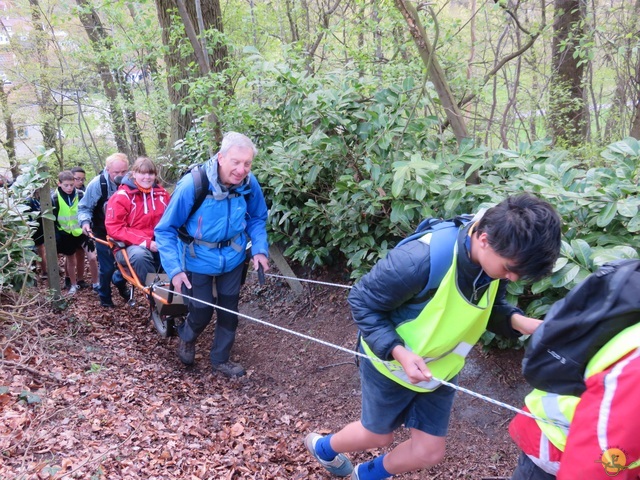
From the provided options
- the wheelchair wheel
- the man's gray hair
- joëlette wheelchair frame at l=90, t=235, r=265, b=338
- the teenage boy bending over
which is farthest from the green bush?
the teenage boy bending over

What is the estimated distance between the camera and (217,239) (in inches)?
171

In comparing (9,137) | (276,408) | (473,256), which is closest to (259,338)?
(276,408)

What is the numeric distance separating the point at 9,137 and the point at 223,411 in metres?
17.6

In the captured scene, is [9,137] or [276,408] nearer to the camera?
[276,408]

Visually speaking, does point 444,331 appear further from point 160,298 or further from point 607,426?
point 160,298

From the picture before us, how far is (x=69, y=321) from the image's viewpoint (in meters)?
5.46

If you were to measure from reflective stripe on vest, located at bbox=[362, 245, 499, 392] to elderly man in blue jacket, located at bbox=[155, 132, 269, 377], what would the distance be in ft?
7.09

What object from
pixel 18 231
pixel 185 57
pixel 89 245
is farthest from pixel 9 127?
pixel 18 231

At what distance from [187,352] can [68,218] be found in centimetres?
316

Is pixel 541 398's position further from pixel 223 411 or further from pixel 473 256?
pixel 223 411

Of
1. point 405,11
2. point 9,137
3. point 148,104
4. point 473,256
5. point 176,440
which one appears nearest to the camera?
point 473,256

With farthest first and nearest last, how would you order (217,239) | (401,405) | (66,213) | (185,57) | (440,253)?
(185,57) < (66,213) < (217,239) < (401,405) < (440,253)

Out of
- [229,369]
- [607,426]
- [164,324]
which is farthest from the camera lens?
[164,324]

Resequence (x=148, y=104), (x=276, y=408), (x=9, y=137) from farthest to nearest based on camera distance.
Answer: (x=9, y=137)
(x=148, y=104)
(x=276, y=408)
